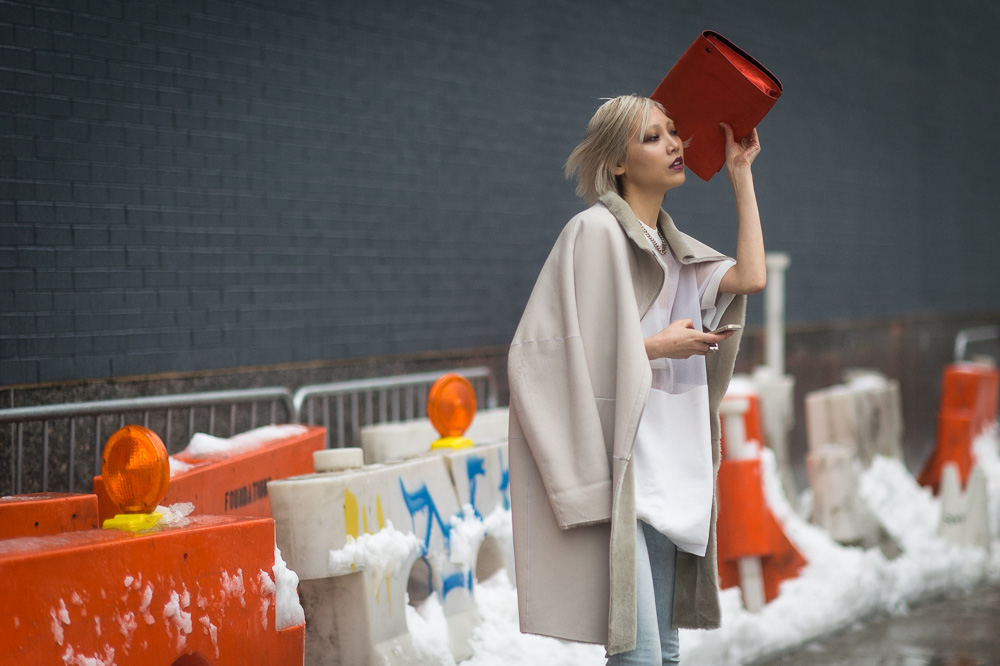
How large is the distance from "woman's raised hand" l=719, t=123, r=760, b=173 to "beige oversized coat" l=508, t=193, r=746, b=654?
1.32ft

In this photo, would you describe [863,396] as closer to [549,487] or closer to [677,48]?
[677,48]

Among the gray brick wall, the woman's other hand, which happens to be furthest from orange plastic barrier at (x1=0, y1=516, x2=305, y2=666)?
the gray brick wall

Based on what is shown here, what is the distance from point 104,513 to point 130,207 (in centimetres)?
291

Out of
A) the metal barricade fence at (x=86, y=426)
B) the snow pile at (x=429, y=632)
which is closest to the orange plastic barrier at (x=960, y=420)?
the metal barricade fence at (x=86, y=426)

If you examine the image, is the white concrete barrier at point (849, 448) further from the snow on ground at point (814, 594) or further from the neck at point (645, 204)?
the neck at point (645, 204)

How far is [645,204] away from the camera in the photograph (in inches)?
137

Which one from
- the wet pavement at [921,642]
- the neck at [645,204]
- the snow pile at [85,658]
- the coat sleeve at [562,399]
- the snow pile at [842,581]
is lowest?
the wet pavement at [921,642]

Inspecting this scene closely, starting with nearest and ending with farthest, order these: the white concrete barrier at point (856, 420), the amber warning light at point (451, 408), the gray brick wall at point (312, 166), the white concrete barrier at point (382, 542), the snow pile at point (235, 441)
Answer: the white concrete barrier at point (382, 542), the snow pile at point (235, 441), the amber warning light at point (451, 408), the gray brick wall at point (312, 166), the white concrete barrier at point (856, 420)

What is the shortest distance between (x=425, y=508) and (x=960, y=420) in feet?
18.5

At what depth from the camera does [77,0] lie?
591 cm

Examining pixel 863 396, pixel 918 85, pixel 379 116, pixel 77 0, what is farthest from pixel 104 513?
pixel 918 85

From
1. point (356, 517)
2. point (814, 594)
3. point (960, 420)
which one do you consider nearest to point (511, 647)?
point (356, 517)

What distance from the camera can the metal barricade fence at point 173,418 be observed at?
534cm

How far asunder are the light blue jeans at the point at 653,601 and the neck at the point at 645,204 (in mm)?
981
